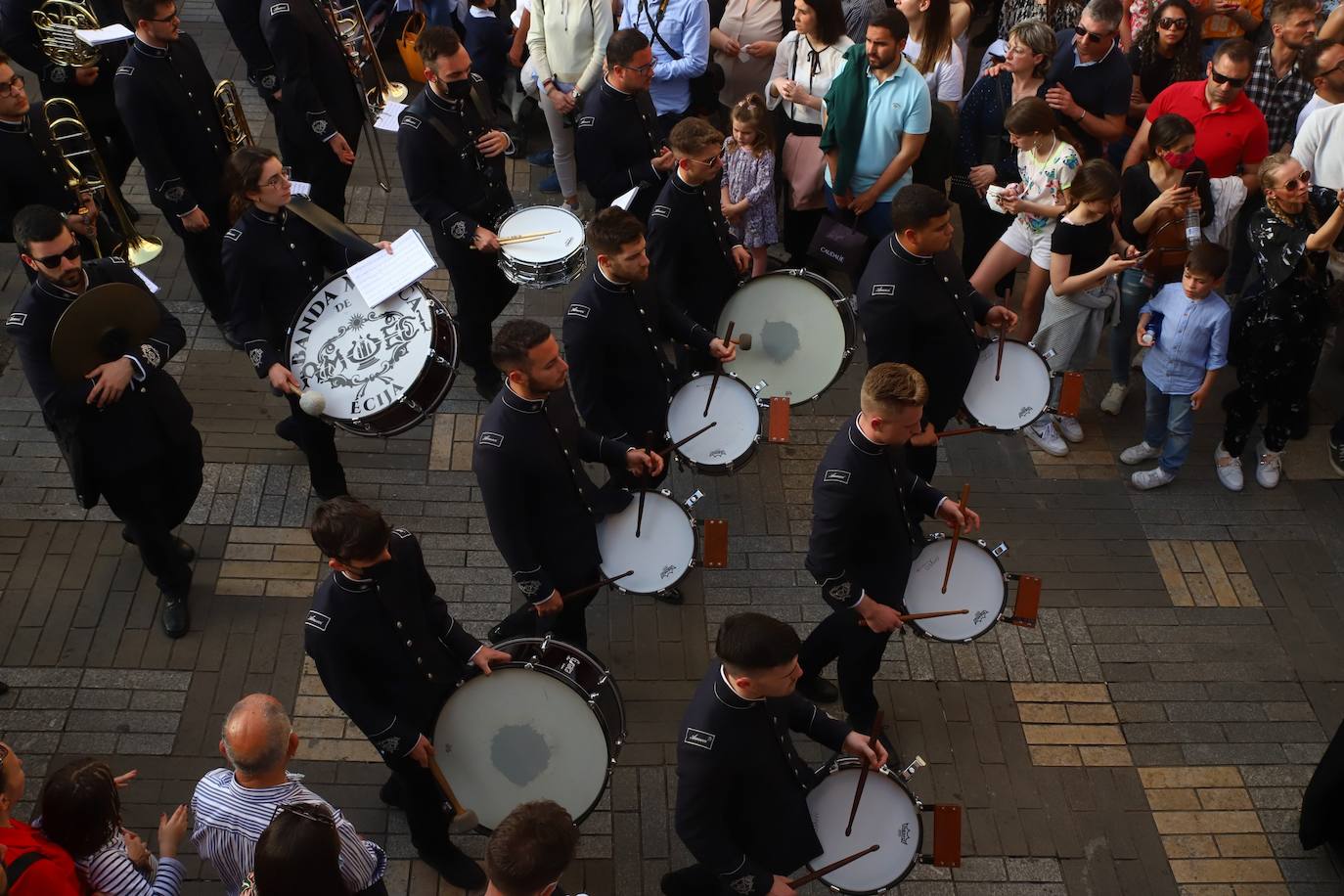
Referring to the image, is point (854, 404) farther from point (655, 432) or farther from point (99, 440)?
point (99, 440)

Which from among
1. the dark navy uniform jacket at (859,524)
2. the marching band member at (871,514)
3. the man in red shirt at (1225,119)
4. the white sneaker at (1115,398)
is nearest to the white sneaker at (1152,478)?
the white sneaker at (1115,398)

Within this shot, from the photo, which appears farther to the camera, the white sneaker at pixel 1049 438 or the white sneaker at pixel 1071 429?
the white sneaker at pixel 1071 429

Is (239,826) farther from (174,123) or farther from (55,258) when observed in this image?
(174,123)

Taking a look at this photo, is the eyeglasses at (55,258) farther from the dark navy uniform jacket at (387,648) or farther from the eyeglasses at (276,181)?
the dark navy uniform jacket at (387,648)

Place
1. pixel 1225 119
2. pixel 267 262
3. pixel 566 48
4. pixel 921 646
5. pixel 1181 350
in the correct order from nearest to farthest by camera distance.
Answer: pixel 267 262, pixel 921 646, pixel 1181 350, pixel 1225 119, pixel 566 48

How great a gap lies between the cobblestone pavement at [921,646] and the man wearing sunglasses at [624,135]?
155 centimetres

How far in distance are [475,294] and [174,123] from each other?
1.99 metres

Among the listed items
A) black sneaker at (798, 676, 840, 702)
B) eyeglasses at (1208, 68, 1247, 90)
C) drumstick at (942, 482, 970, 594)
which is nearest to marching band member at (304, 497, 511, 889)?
black sneaker at (798, 676, 840, 702)

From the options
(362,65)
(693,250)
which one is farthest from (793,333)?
(362,65)

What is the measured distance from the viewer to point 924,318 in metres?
5.89

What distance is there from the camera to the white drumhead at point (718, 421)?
579 centimetres

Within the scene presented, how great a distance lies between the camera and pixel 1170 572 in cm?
656

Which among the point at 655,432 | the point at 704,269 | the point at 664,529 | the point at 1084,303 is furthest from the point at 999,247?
the point at 664,529

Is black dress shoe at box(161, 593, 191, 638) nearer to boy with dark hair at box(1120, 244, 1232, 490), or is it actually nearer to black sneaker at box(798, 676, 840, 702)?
black sneaker at box(798, 676, 840, 702)
